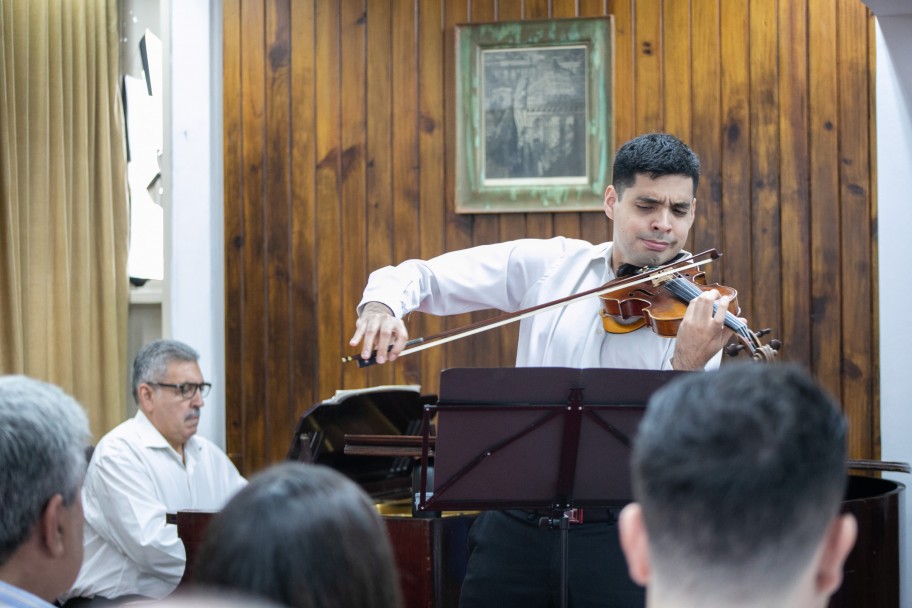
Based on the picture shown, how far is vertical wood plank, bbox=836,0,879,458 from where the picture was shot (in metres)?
4.10

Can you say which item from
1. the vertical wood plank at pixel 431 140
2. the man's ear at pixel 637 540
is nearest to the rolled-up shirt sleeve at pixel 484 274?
the vertical wood plank at pixel 431 140

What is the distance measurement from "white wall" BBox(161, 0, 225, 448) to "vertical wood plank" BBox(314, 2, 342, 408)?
0.45 metres

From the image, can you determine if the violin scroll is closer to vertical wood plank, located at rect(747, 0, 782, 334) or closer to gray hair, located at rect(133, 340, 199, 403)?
vertical wood plank, located at rect(747, 0, 782, 334)

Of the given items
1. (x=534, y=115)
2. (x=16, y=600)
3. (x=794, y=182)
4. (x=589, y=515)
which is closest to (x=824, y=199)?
(x=794, y=182)

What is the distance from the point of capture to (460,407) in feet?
7.77

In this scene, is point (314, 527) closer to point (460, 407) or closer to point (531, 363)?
point (460, 407)

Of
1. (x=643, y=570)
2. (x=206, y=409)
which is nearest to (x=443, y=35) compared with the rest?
(x=206, y=409)

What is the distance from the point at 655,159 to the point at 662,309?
15.4 inches

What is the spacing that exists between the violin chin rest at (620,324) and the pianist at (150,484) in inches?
61.6

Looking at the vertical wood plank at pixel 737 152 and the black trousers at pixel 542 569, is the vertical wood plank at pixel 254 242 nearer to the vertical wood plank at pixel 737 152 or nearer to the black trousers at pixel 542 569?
the vertical wood plank at pixel 737 152

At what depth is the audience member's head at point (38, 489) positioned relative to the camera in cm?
148

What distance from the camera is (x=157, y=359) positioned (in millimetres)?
3975

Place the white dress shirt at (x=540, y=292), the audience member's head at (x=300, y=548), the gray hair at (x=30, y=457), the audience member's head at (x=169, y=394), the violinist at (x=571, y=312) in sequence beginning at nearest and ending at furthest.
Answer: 1. the audience member's head at (x=300, y=548)
2. the gray hair at (x=30, y=457)
3. the violinist at (x=571, y=312)
4. the white dress shirt at (x=540, y=292)
5. the audience member's head at (x=169, y=394)

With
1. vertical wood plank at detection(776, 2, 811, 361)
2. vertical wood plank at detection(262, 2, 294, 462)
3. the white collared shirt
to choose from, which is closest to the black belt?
the white collared shirt
